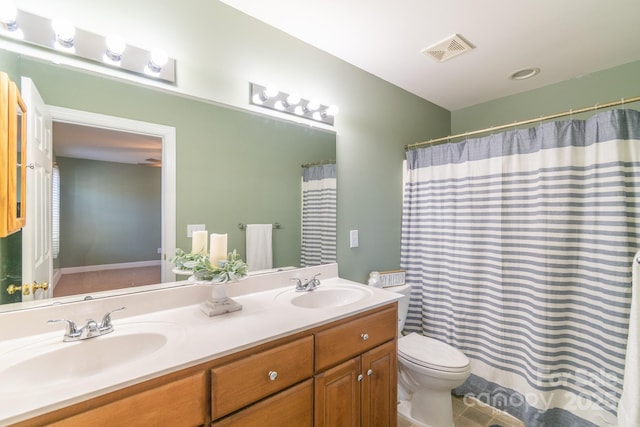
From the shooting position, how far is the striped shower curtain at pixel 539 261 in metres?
1.55

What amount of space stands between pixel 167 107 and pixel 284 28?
2.83 feet

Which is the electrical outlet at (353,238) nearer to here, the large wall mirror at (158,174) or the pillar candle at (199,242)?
the large wall mirror at (158,174)

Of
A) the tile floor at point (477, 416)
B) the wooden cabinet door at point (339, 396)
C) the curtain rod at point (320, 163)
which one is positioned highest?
the curtain rod at point (320, 163)

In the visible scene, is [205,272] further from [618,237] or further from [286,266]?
[618,237]

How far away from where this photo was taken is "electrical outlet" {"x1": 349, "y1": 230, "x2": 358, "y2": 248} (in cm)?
209

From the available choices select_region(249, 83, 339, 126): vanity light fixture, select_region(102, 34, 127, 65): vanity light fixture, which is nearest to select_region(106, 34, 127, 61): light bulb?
select_region(102, 34, 127, 65): vanity light fixture

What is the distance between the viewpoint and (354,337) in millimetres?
1313

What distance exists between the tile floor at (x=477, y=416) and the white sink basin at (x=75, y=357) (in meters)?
1.64

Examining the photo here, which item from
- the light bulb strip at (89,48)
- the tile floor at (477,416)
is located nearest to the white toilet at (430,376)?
the tile floor at (477,416)

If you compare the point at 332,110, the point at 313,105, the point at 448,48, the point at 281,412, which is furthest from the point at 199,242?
the point at 448,48

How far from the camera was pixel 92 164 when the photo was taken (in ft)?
3.84

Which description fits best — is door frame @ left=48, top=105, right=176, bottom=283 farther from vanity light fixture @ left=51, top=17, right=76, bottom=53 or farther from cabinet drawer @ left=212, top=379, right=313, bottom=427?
cabinet drawer @ left=212, top=379, right=313, bottom=427

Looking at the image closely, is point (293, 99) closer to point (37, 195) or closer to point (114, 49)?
point (114, 49)

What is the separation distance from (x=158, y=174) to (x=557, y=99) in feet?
9.58
